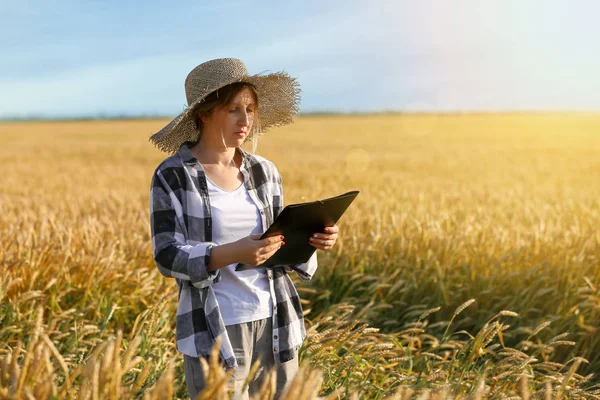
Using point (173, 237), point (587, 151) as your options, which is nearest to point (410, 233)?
point (173, 237)

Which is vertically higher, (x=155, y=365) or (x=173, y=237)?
(x=173, y=237)

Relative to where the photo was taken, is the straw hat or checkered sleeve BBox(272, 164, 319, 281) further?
checkered sleeve BBox(272, 164, 319, 281)

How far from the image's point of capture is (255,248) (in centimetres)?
200

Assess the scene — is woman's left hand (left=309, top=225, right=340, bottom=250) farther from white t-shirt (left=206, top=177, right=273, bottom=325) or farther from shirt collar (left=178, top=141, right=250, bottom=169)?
shirt collar (left=178, top=141, right=250, bottom=169)

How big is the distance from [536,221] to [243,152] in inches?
179

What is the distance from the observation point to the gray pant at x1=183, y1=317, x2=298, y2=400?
224 cm

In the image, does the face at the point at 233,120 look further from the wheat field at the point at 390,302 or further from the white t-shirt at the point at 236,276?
the wheat field at the point at 390,302

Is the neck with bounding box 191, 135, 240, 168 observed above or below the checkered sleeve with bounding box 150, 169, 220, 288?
above

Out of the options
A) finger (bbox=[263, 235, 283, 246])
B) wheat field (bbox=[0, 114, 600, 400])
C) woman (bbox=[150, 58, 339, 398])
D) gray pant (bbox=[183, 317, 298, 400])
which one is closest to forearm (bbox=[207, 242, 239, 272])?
woman (bbox=[150, 58, 339, 398])

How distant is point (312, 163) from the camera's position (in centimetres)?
1797

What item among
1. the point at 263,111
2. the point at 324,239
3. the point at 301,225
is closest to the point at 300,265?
the point at 324,239

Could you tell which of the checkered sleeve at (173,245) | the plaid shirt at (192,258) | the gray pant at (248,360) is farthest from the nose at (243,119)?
the gray pant at (248,360)

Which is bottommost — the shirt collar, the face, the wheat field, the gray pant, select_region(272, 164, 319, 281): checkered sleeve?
the wheat field

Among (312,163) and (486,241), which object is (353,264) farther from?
(312,163)
